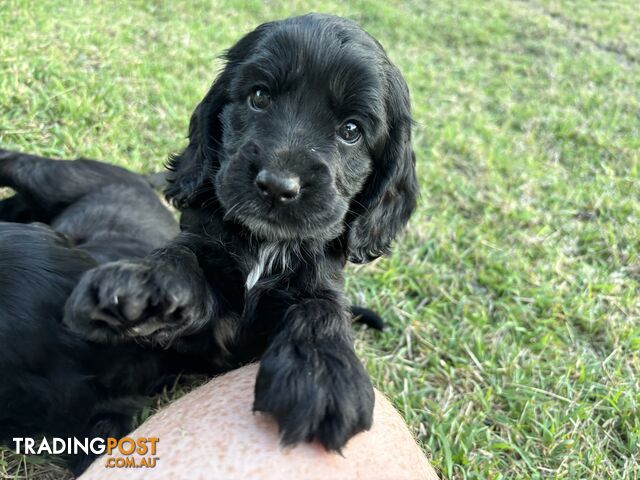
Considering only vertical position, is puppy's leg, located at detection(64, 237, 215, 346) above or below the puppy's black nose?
below

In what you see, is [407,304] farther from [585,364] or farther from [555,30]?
[555,30]

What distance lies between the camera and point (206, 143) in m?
2.50

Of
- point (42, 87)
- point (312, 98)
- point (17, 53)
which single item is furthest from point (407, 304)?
point (17, 53)

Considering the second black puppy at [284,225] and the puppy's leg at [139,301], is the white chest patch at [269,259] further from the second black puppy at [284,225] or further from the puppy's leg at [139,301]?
the puppy's leg at [139,301]

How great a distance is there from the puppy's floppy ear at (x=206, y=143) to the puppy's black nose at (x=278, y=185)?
1.76 feet

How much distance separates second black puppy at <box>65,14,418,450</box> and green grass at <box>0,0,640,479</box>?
780 millimetres

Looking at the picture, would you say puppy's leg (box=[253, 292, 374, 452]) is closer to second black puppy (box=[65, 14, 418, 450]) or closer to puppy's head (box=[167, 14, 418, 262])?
second black puppy (box=[65, 14, 418, 450])

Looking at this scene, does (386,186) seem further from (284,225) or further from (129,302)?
(129,302)

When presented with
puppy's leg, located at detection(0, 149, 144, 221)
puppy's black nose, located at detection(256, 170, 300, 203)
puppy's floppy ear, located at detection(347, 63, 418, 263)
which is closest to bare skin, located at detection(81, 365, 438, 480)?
puppy's black nose, located at detection(256, 170, 300, 203)

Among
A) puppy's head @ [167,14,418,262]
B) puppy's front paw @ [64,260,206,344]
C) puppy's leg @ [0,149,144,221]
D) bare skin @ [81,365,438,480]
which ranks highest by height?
puppy's head @ [167,14,418,262]

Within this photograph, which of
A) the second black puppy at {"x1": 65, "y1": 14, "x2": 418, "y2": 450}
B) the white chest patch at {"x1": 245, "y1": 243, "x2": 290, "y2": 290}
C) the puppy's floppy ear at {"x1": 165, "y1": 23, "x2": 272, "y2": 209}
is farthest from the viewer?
the puppy's floppy ear at {"x1": 165, "y1": 23, "x2": 272, "y2": 209}

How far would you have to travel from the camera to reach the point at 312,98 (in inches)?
85.2

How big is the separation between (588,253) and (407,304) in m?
1.57

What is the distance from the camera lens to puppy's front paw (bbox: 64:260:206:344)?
176 centimetres
